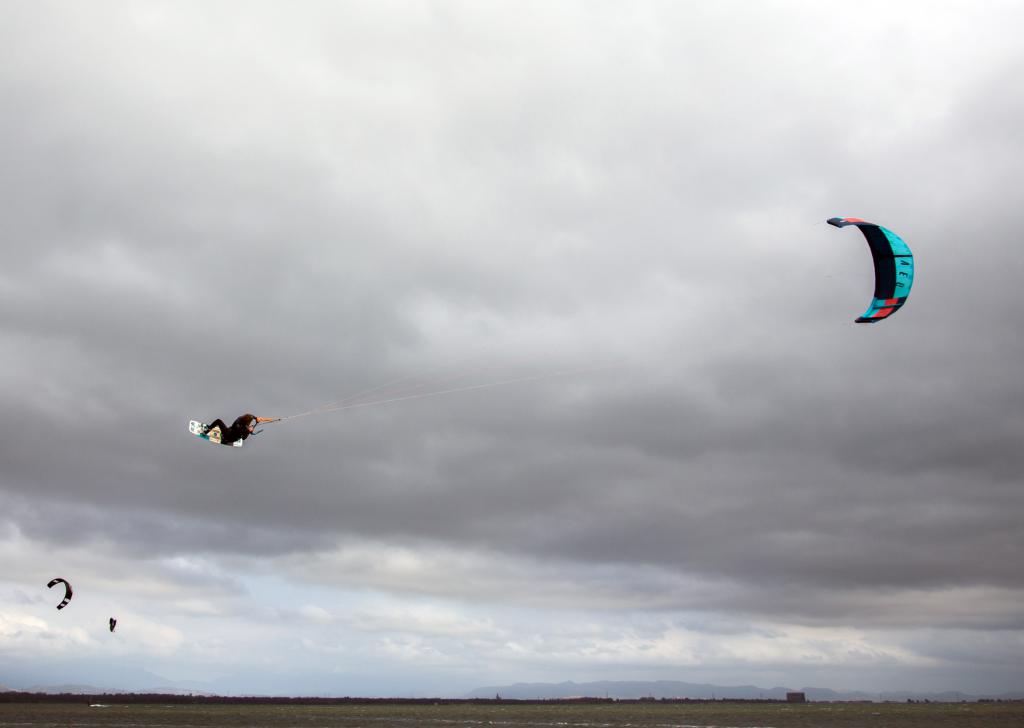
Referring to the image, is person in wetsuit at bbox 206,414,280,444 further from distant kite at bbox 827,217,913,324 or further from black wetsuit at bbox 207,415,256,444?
distant kite at bbox 827,217,913,324

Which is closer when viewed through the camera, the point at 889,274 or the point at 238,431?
the point at 238,431

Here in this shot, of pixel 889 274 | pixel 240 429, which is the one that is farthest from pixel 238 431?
pixel 889 274

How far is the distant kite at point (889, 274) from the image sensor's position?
4172cm

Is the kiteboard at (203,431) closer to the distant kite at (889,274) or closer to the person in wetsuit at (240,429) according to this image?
the person in wetsuit at (240,429)

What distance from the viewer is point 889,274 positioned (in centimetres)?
4212

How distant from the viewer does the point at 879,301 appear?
4222cm

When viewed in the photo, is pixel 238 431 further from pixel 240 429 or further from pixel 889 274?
pixel 889 274

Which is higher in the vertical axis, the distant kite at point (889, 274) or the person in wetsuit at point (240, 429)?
the distant kite at point (889, 274)

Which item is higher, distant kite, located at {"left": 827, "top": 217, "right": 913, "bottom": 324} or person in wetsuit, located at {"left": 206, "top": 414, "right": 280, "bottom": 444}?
distant kite, located at {"left": 827, "top": 217, "right": 913, "bottom": 324}

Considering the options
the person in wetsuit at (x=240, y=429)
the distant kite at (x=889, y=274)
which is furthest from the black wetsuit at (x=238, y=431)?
the distant kite at (x=889, y=274)

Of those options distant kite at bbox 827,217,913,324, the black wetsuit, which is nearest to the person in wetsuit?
the black wetsuit

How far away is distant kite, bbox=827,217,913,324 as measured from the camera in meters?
41.7

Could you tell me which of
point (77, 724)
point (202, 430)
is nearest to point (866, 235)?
point (202, 430)

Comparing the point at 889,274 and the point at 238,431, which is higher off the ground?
the point at 889,274
